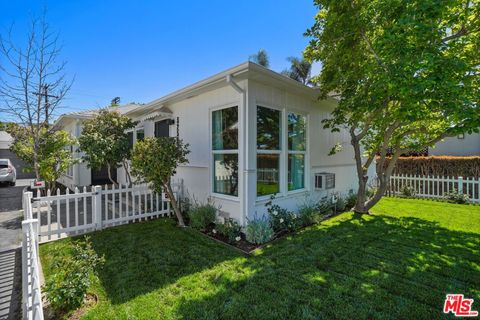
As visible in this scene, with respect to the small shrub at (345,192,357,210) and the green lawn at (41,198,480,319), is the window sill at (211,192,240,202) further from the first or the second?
the small shrub at (345,192,357,210)

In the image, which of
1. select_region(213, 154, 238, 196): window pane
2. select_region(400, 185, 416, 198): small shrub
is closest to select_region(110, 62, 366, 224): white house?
select_region(213, 154, 238, 196): window pane

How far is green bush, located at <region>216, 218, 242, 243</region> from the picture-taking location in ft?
15.9

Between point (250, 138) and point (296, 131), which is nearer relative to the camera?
point (250, 138)

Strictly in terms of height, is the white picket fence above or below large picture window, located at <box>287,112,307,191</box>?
below

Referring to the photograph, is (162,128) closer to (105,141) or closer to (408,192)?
(105,141)

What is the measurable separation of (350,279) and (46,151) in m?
9.89

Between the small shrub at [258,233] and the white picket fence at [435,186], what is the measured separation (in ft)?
27.1

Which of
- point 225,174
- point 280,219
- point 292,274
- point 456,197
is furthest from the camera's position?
point 456,197

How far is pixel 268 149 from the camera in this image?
5.58 m

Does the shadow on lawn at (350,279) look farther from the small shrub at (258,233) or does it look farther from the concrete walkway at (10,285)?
the concrete walkway at (10,285)

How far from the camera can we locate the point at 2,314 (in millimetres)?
2713

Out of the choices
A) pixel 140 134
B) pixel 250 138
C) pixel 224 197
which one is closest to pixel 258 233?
pixel 224 197

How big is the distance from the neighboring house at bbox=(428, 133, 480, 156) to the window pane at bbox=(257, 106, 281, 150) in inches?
557

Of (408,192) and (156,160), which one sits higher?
(156,160)
